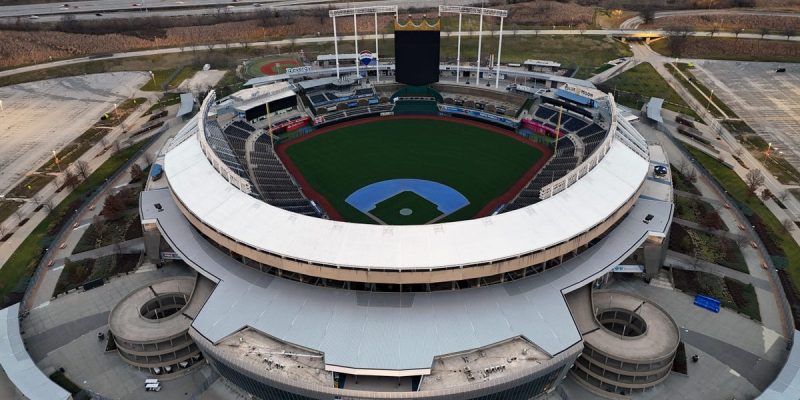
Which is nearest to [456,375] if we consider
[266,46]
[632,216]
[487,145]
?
[632,216]

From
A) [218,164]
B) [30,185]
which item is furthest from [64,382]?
[30,185]

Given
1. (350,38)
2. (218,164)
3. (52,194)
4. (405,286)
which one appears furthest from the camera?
(350,38)

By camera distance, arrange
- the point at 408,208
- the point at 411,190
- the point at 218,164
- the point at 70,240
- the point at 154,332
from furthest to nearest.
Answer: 1. the point at 411,190
2. the point at 408,208
3. the point at 70,240
4. the point at 218,164
5. the point at 154,332

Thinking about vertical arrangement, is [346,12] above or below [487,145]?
above

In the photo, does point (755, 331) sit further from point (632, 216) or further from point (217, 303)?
point (217, 303)

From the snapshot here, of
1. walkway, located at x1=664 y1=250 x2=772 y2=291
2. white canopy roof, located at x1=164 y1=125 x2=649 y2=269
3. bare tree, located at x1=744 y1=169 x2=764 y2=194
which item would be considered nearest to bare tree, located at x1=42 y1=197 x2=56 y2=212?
white canopy roof, located at x1=164 y1=125 x2=649 y2=269

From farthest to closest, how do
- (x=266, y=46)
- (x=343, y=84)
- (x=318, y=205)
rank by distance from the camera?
(x=266, y=46) < (x=343, y=84) < (x=318, y=205)

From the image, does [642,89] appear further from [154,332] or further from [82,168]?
[82,168]
